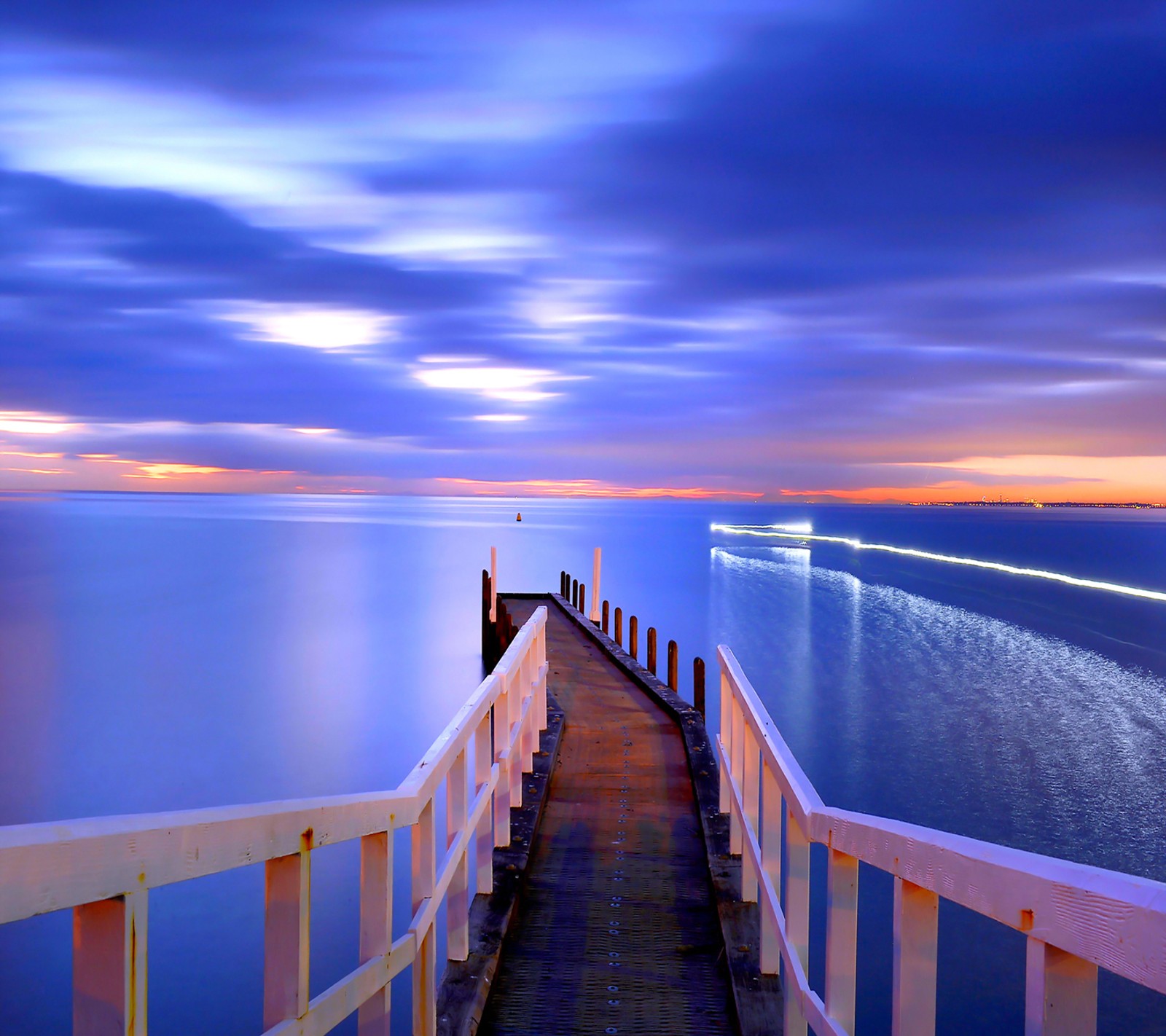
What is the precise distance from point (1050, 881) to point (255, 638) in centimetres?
3128

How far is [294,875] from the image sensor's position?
1.94m

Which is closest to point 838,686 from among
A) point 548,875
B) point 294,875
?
point 548,875

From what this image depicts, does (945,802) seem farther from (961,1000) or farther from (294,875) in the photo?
(294,875)

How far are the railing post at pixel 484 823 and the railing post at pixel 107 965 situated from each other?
3.27 m

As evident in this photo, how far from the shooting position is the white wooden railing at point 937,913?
121cm

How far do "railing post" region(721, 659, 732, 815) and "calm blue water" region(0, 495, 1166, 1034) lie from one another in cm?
342

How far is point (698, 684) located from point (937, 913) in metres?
12.4

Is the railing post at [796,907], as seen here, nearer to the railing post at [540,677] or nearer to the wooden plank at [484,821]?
the wooden plank at [484,821]

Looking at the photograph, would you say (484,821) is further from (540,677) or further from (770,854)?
(540,677)

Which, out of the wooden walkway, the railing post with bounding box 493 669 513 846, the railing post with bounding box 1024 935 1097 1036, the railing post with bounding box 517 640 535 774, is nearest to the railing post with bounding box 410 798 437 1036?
the wooden walkway

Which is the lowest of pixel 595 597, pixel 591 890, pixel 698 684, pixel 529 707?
pixel 698 684

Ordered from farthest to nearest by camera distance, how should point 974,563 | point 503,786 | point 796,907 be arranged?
point 974,563 < point 503,786 < point 796,907

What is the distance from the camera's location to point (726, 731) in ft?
19.5

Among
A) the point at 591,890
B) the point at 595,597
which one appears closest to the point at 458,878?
the point at 591,890
